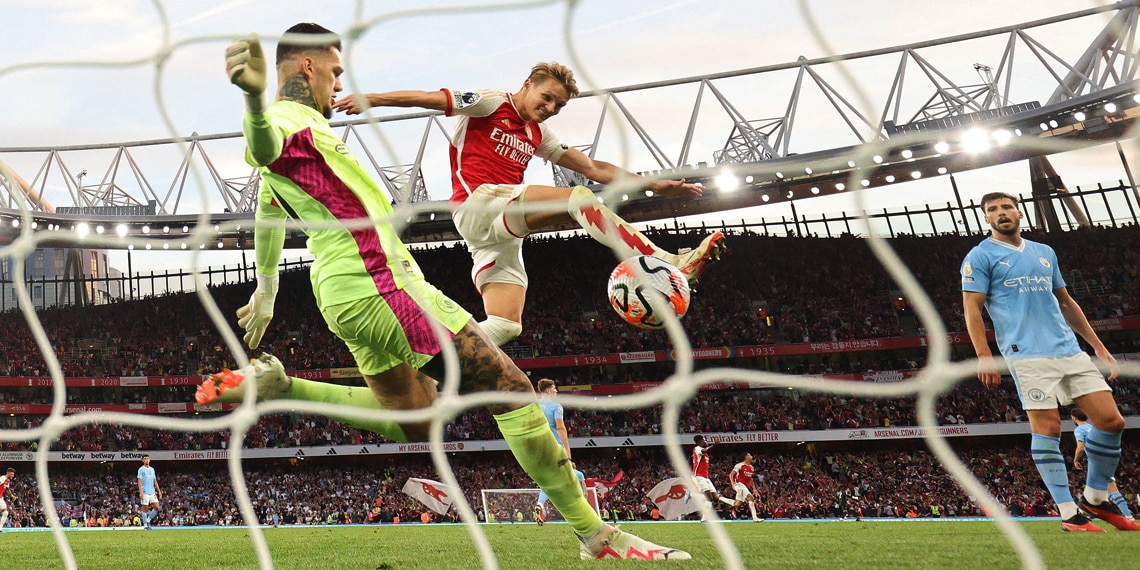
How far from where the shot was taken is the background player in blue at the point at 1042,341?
143 inches

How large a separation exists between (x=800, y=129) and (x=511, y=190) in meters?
17.5

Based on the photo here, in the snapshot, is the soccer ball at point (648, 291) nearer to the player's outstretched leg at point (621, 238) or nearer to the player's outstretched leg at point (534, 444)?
the player's outstretched leg at point (621, 238)

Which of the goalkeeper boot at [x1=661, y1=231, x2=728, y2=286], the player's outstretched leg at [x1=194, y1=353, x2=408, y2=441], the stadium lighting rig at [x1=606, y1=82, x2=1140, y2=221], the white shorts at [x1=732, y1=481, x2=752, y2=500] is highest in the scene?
the stadium lighting rig at [x1=606, y1=82, x2=1140, y2=221]

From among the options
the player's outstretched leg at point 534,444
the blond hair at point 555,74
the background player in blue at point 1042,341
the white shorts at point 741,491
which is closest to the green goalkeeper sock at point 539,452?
the player's outstretched leg at point 534,444

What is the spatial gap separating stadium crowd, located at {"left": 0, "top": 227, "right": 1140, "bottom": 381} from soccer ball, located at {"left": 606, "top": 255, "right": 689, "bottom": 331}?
20193 mm

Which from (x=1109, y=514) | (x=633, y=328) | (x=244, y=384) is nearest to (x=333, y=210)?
(x=244, y=384)

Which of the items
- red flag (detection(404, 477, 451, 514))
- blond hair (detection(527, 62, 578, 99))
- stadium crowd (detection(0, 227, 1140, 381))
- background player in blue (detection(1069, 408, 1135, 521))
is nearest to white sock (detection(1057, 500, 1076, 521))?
background player in blue (detection(1069, 408, 1135, 521))

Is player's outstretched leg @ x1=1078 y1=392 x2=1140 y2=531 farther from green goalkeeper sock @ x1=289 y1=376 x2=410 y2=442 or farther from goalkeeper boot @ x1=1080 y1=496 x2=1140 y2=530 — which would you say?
green goalkeeper sock @ x1=289 y1=376 x2=410 y2=442

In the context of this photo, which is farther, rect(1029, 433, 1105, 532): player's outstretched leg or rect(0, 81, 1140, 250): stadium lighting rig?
rect(0, 81, 1140, 250): stadium lighting rig

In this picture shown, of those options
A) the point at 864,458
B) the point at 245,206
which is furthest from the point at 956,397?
the point at 245,206

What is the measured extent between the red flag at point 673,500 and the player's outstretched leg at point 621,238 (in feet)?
43.2

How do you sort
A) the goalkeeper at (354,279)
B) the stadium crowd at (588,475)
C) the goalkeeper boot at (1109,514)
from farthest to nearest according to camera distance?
the stadium crowd at (588,475) < the goalkeeper boot at (1109,514) < the goalkeeper at (354,279)

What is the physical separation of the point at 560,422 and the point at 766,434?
50.9 feet

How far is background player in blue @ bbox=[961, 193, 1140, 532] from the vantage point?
363 centimetres
